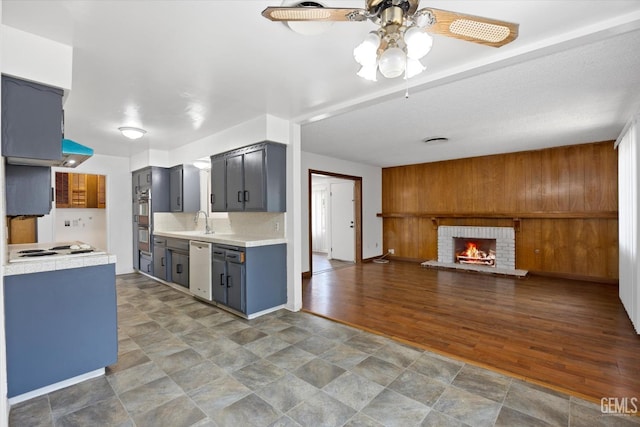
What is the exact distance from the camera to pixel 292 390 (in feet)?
7.17

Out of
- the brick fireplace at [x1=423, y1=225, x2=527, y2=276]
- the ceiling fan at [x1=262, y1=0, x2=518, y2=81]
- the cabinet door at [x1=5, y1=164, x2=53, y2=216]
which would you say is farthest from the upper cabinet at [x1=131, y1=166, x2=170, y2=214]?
the brick fireplace at [x1=423, y1=225, x2=527, y2=276]

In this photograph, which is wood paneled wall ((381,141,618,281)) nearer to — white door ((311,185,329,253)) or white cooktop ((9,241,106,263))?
white door ((311,185,329,253))

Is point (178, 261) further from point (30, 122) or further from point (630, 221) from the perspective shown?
point (630, 221)

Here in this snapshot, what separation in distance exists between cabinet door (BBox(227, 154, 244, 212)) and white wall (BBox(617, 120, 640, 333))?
4315 mm

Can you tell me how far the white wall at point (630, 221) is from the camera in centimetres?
305

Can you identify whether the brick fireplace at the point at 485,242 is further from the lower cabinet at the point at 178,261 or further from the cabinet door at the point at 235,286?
the lower cabinet at the point at 178,261

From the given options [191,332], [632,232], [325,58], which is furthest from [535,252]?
[191,332]

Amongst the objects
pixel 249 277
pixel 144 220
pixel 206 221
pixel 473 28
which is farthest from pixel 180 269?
pixel 473 28

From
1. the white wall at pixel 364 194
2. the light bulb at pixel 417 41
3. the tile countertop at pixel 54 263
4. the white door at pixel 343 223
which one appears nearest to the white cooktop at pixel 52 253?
the tile countertop at pixel 54 263

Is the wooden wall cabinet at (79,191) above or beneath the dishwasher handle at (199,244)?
above

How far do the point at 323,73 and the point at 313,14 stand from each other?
1.30 m

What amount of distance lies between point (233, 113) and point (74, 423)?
3.08 meters

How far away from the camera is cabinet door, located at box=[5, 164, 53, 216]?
7.70 feet

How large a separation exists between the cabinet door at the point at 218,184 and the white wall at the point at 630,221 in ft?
15.5
